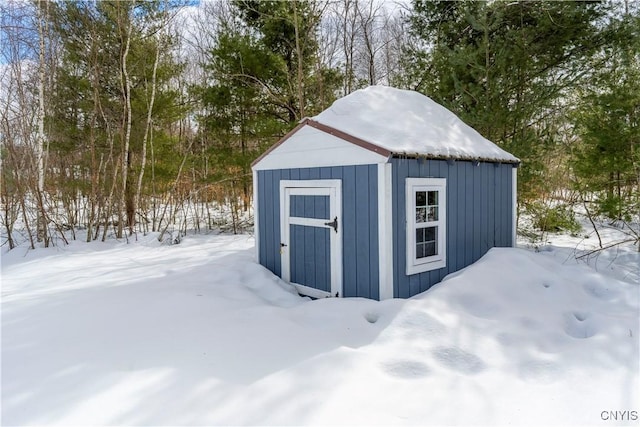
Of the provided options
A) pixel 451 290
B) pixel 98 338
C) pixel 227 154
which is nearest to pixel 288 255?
pixel 451 290

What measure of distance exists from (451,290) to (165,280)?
312 centimetres

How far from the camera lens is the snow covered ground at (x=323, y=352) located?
196 cm

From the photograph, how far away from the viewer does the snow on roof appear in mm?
Result: 3949

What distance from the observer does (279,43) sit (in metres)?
10.1

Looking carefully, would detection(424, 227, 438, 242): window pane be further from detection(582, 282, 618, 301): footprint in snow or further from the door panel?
detection(582, 282, 618, 301): footprint in snow

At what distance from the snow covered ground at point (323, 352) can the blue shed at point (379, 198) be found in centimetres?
37

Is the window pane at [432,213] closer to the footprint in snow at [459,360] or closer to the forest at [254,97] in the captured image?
the footprint in snow at [459,360]

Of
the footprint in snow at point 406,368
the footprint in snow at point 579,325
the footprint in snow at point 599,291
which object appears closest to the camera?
the footprint in snow at point 406,368

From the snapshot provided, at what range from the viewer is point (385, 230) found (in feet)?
11.9

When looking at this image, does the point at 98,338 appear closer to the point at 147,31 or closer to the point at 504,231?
the point at 504,231

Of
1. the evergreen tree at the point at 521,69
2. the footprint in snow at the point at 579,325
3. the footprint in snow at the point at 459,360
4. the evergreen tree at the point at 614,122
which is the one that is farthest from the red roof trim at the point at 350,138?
the evergreen tree at the point at 614,122

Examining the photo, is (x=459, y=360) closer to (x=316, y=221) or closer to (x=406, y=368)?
(x=406, y=368)

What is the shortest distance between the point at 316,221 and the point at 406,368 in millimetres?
2109

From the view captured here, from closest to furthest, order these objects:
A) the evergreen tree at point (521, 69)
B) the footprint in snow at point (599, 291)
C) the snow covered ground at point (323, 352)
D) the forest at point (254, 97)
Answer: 1. the snow covered ground at point (323, 352)
2. the footprint in snow at point (599, 291)
3. the evergreen tree at point (521, 69)
4. the forest at point (254, 97)
